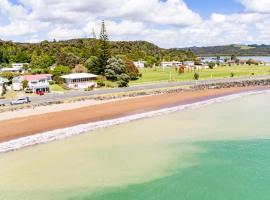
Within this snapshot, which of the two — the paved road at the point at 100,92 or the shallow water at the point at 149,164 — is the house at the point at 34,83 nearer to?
the paved road at the point at 100,92

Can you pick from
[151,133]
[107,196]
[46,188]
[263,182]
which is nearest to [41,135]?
[151,133]

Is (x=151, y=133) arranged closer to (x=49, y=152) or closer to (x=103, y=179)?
(x=49, y=152)

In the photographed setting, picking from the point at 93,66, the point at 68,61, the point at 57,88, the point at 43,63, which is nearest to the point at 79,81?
the point at 57,88

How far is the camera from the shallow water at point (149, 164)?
24.3 metres

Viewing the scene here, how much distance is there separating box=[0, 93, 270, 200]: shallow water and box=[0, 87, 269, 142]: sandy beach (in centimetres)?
557

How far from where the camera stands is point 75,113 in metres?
50.6

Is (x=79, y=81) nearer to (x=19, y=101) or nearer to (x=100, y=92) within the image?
(x=100, y=92)

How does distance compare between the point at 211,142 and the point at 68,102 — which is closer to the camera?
the point at 211,142

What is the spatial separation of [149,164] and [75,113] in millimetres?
22914

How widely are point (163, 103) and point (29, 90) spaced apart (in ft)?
83.8

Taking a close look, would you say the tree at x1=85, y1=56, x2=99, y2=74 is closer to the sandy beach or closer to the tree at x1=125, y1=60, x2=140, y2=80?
the tree at x1=125, y1=60, x2=140, y2=80

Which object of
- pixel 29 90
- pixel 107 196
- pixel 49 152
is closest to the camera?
pixel 107 196

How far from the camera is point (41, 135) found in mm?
39031

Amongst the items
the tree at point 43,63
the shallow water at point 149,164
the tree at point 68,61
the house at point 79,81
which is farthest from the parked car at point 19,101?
the tree at point 43,63
